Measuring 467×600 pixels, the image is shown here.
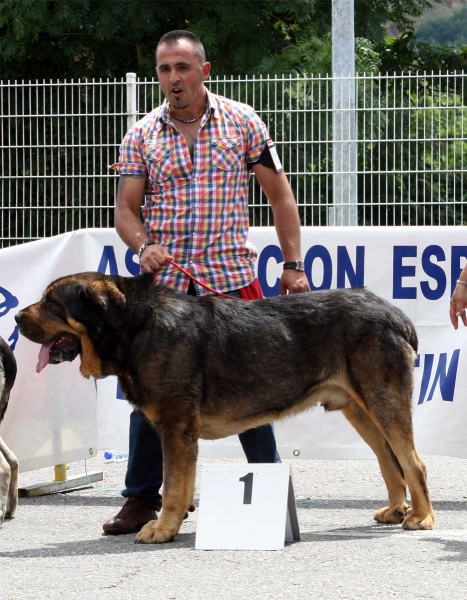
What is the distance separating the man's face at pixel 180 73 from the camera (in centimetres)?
593

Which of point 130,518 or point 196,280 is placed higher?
point 196,280

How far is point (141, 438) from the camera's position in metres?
6.07

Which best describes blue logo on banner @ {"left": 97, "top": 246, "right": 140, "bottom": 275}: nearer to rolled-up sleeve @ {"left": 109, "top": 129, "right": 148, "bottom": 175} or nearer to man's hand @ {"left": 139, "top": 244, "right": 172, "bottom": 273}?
rolled-up sleeve @ {"left": 109, "top": 129, "right": 148, "bottom": 175}

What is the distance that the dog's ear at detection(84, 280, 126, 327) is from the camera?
5602mm

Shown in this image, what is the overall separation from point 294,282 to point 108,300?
3.47ft

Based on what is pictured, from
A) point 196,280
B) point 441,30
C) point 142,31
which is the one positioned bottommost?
point 196,280

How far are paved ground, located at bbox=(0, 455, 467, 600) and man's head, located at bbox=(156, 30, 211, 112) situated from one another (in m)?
2.19

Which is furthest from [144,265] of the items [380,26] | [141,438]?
[380,26]

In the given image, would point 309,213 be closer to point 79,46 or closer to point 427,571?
point 427,571

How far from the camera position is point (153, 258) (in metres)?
5.79

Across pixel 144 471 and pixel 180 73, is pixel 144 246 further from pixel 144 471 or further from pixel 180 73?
pixel 144 471

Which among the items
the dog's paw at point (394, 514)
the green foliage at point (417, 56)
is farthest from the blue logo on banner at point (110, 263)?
the green foliage at point (417, 56)

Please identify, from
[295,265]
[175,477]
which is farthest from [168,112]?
[175,477]

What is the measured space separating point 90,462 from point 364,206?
162 inches
